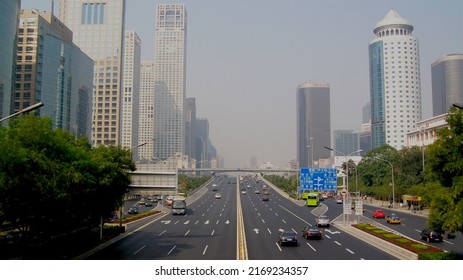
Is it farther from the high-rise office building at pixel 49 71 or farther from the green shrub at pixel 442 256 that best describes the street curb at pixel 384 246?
the high-rise office building at pixel 49 71

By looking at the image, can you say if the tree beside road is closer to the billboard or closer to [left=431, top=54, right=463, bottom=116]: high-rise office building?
[left=431, top=54, right=463, bottom=116]: high-rise office building

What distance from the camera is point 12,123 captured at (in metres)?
21.5

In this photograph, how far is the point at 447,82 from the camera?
2772cm

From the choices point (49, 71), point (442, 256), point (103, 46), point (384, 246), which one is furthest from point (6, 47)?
point (103, 46)

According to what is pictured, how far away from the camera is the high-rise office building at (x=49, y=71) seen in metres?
112

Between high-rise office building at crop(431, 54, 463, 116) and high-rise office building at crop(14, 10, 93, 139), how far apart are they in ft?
311

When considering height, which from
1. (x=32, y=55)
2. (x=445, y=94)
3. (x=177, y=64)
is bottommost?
(x=445, y=94)

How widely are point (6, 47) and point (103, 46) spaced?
9410cm

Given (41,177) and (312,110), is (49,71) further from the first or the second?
(41,177)

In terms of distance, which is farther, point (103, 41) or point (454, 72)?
point (103, 41)

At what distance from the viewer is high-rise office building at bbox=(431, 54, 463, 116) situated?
851 inches
